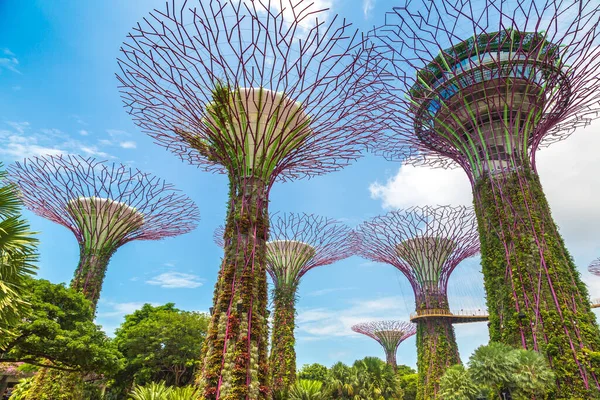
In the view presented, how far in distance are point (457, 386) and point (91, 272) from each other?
20.2m

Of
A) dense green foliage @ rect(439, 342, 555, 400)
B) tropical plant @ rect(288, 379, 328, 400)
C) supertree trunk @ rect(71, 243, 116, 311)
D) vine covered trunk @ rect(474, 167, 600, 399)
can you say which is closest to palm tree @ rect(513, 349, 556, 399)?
dense green foliage @ rect(439, 342, 555, 400)

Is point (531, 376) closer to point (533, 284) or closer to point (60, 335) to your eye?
point (533, 284)

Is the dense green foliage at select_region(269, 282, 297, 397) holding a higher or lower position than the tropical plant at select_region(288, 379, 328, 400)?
higher

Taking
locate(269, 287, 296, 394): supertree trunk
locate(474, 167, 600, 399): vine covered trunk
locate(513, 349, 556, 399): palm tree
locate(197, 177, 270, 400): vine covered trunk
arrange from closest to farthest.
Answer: locate(197, 177, 270, 400): vine covered trunk → locate(513, 349, 556, 399): palm tree → locate(474, 167, 600, 399): vine covered trunk → locate(269, 287, 296, 394): supertree trunk

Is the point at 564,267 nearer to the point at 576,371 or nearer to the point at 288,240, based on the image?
the point at 576,371

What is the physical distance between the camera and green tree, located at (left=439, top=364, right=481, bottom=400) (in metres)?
14.1

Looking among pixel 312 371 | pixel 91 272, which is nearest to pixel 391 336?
pixel 312 371

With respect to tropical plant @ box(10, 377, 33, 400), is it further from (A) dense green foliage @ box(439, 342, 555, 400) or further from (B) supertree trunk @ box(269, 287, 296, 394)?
(A) dense green foliage @ box(439, 342, 555, 400)

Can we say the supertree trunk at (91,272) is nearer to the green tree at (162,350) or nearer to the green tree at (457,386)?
the green tree at (162,350)

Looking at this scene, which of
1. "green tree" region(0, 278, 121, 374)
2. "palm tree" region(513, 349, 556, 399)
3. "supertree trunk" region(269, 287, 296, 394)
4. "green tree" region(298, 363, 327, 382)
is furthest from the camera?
"green tree" region(298, 363, 327, 382)

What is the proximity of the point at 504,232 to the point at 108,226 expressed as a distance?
2182 centimetres

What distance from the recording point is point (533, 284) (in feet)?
43.8

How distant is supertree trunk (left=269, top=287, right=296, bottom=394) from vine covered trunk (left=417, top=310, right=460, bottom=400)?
8.96 meters

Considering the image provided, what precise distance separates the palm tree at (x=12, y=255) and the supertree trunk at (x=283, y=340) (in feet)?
60.0
